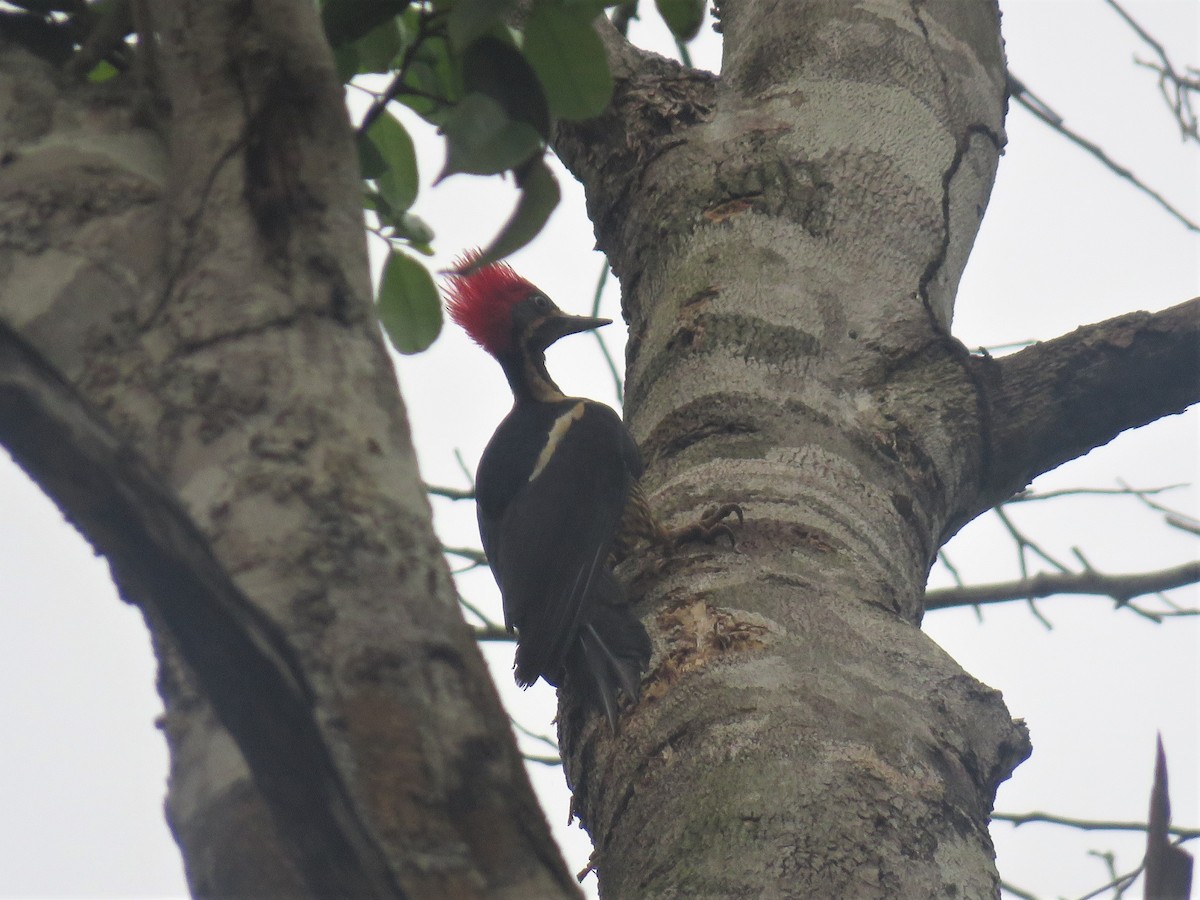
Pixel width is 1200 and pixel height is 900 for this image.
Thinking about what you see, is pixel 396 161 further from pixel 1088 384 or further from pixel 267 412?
pixel 267 412

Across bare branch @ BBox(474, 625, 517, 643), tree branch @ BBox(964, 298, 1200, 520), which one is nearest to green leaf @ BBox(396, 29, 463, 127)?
tree branch @ BBox(964, 298, 1200, 520)

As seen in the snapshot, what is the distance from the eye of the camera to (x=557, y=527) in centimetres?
296

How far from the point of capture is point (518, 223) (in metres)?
1.45

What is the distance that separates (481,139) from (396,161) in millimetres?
899

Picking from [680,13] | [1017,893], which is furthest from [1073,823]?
[680,13]

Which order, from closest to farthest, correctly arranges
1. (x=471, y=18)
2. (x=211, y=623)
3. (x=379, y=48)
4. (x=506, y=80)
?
(x=211, y=623), (x=471, y=18), (x=506, y=80), (x=379, y=48)

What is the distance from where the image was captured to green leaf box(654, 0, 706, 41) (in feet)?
7.14

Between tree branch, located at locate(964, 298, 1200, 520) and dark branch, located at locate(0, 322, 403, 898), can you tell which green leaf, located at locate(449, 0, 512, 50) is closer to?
dark branch, located at locate(0, 322, 403, 898)

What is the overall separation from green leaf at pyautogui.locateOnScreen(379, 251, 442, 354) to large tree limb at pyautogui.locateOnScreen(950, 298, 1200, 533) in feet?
3.15

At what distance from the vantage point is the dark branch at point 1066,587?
10.8 ft

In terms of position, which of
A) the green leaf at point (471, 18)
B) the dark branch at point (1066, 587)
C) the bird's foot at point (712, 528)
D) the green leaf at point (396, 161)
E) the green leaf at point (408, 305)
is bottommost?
the bird's foot at point (712, 528)

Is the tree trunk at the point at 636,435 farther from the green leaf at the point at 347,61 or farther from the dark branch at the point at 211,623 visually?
the green leaf at the point at 347,61

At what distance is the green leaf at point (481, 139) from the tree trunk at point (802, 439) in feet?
2.36

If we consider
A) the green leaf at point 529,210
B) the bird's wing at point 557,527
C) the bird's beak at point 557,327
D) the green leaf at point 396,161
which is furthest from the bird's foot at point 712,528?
the bird's beak at point 557,327
